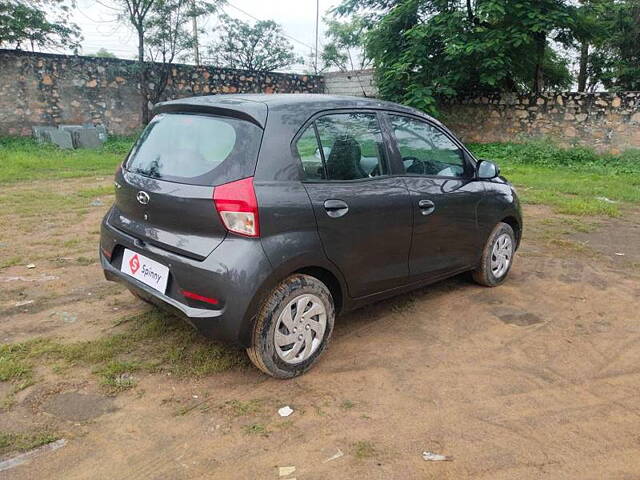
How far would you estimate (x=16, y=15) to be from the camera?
40.1ft

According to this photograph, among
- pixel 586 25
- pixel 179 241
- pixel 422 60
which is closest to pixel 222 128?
pixel 179 241

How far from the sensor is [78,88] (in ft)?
43.8

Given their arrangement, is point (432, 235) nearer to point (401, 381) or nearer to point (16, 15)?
point (401, 381)

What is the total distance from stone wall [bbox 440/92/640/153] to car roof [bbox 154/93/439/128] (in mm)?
11284

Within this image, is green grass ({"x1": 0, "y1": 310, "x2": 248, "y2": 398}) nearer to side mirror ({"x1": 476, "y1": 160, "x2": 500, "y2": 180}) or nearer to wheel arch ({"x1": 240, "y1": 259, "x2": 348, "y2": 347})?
wheel arch ({"x1": 240, "y1": 259, "x2": 348, "y2": 347})

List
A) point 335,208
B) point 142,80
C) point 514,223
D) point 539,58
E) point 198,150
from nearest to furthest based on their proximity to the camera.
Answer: point 198,150 → point 335,208 → point 514,223 → point 539,58 → point 142,80

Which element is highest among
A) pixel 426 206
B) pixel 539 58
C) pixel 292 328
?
pixel 539 58

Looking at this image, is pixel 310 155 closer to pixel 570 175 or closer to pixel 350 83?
pixel 570 175

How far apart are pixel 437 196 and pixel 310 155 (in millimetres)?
1165

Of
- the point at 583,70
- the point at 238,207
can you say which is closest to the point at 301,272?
the point at 238,207

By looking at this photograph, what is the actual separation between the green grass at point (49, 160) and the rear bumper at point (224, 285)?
7.45 metres

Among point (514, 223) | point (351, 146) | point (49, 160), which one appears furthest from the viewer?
point (49, 160)

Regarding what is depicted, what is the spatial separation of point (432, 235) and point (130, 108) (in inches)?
502

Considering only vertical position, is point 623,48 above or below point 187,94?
above
